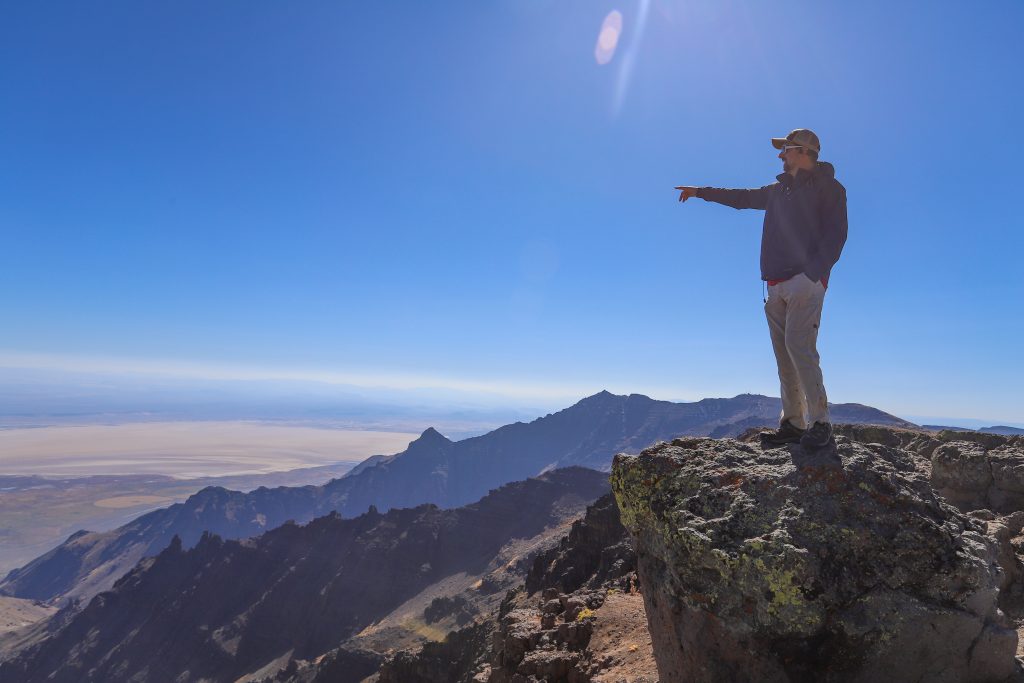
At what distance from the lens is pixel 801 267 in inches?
214

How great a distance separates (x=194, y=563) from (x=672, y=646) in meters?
114

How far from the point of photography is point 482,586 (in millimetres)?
67188

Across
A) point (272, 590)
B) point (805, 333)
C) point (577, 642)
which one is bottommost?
point (272, 590)

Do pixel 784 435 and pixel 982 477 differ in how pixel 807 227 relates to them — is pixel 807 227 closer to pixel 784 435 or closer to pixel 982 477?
pixel 784 435

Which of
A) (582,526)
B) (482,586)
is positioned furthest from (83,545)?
(582,526)

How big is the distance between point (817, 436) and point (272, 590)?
93.5 metres

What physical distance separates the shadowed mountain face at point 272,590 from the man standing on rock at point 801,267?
80248 millimetres

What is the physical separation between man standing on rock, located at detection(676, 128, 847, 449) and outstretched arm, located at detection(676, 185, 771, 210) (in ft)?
0.98

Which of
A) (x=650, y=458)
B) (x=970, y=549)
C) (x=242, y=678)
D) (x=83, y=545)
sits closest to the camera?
(x=970, y=549)

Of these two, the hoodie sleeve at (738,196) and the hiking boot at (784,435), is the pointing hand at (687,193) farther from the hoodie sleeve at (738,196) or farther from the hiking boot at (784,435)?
the hiking boot at (784,435)

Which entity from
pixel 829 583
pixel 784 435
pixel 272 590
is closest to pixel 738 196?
pixel 784 435

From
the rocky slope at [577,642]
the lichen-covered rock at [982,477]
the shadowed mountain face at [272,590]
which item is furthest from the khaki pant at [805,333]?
the shadowed mountain face at [272,590]

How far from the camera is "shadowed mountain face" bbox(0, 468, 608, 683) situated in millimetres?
75188

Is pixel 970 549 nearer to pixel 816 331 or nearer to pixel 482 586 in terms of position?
pixel 816 331
